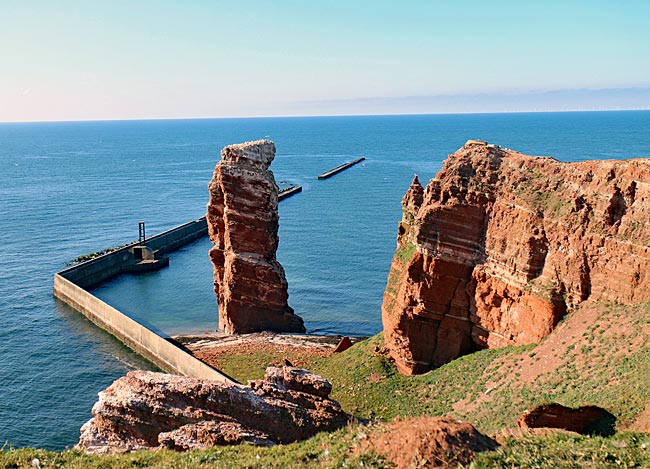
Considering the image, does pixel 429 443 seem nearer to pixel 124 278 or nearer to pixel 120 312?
pixel 120 312

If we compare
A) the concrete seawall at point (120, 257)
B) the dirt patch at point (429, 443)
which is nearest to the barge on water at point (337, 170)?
the concrete seawall at point (120, 257)

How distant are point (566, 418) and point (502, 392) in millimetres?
6293

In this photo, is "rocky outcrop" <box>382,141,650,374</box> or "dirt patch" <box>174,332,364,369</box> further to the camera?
"dirt patch" <box>174,332,364,369</box>

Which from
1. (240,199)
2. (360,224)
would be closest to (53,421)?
(240,199)

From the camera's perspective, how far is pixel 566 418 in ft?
88.2

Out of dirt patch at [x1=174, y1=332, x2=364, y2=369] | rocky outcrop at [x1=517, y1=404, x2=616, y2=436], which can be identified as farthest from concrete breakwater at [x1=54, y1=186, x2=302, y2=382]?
rocky outcrop at [x1=517, y1=404, x2=616, y2=436]

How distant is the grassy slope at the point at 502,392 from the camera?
64.0ft

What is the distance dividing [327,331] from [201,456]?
38525mm

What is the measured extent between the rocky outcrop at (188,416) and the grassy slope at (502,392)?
6.50 feet

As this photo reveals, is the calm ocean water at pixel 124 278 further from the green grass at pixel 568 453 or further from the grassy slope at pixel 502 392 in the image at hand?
the green grass at pixel 568 453

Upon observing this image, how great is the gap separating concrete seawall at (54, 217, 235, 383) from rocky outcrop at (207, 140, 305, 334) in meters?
6.73

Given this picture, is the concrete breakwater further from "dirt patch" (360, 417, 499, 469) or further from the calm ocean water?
"dirt patch" (360, 417, 499, 469)

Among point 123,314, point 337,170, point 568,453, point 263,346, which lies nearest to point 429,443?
point 568,453

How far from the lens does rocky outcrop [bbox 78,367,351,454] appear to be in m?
24.1
